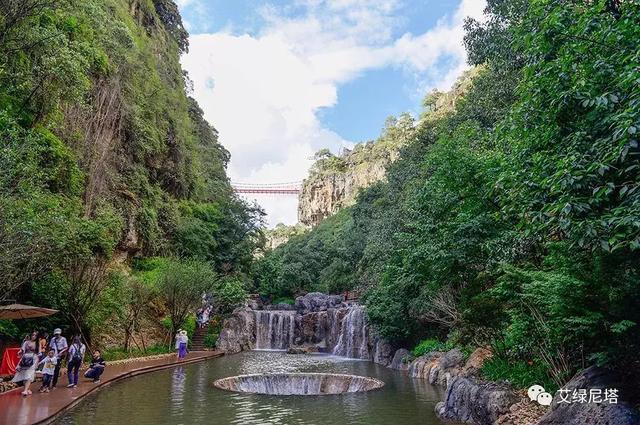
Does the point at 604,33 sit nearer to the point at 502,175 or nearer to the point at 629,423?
the point at 502,175

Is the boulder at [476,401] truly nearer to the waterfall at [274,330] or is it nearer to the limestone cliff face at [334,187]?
the waterfall at [274,330]

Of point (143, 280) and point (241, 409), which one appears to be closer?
point (241, 409)

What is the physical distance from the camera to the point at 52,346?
11.6 metres

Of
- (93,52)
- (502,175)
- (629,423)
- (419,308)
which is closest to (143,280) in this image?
(93,52)

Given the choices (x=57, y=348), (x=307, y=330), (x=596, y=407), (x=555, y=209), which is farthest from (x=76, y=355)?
(x=307, y=330)

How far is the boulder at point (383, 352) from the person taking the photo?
23.2 meters

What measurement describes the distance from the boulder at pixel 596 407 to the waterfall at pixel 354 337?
2008 cm

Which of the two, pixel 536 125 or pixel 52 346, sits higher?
pixel 536 125

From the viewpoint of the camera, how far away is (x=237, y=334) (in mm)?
30359

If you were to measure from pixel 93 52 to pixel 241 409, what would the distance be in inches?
612

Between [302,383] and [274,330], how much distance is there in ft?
68.1

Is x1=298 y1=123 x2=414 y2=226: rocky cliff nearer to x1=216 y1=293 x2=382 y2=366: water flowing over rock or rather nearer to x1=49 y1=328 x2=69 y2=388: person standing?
x1=216 y1=293 x2=382 y2=366: water flowing over rock

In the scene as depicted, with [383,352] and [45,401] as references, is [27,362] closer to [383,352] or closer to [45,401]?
[45,401]

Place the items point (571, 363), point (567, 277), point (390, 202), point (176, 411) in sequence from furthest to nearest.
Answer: point (390, 202), point (176, 411), point (571, 363), point (567, 277)
